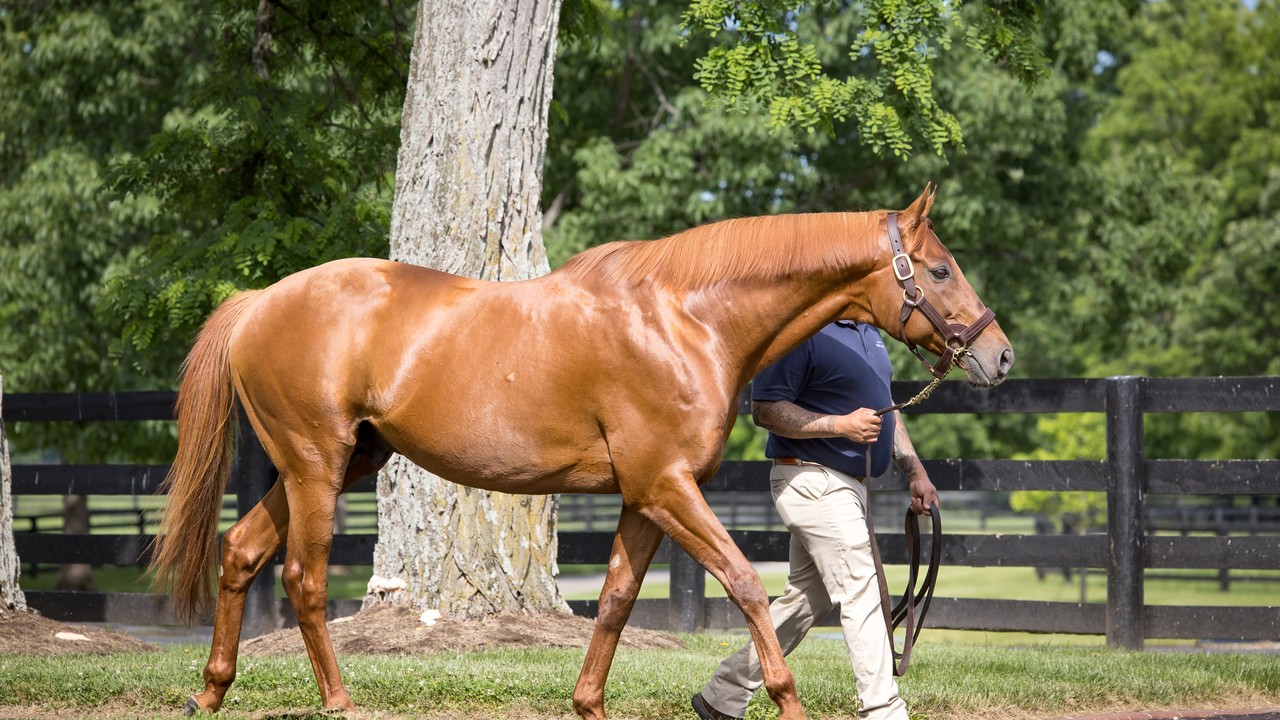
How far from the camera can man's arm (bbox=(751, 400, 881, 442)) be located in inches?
176

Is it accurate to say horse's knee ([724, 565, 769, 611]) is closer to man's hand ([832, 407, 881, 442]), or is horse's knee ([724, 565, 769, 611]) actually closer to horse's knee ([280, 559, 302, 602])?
man's hand ([832, 407, 881, 442])

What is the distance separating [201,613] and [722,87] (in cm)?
509

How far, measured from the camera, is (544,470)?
180 inches

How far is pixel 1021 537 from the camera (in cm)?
823

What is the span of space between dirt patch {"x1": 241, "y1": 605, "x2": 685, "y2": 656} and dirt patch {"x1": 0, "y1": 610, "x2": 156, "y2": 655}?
0.84 meters

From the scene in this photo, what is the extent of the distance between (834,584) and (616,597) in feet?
2.71

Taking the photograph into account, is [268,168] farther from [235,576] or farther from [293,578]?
[293,578]

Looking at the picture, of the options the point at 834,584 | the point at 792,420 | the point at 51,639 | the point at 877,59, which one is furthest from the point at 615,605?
the point at 877,59

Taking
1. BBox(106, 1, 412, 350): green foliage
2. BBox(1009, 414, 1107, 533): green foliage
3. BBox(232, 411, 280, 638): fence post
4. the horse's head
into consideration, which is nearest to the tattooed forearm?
the horse's head

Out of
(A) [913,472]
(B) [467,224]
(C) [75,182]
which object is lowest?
(A) [913,472]

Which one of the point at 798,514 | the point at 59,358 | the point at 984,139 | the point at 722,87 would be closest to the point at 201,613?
the point at 798,514

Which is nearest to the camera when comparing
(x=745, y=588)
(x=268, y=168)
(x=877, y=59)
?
(x=745, y=588)

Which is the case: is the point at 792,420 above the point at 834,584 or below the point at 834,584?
above

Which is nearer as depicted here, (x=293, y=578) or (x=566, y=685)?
(x=293, y=578)
